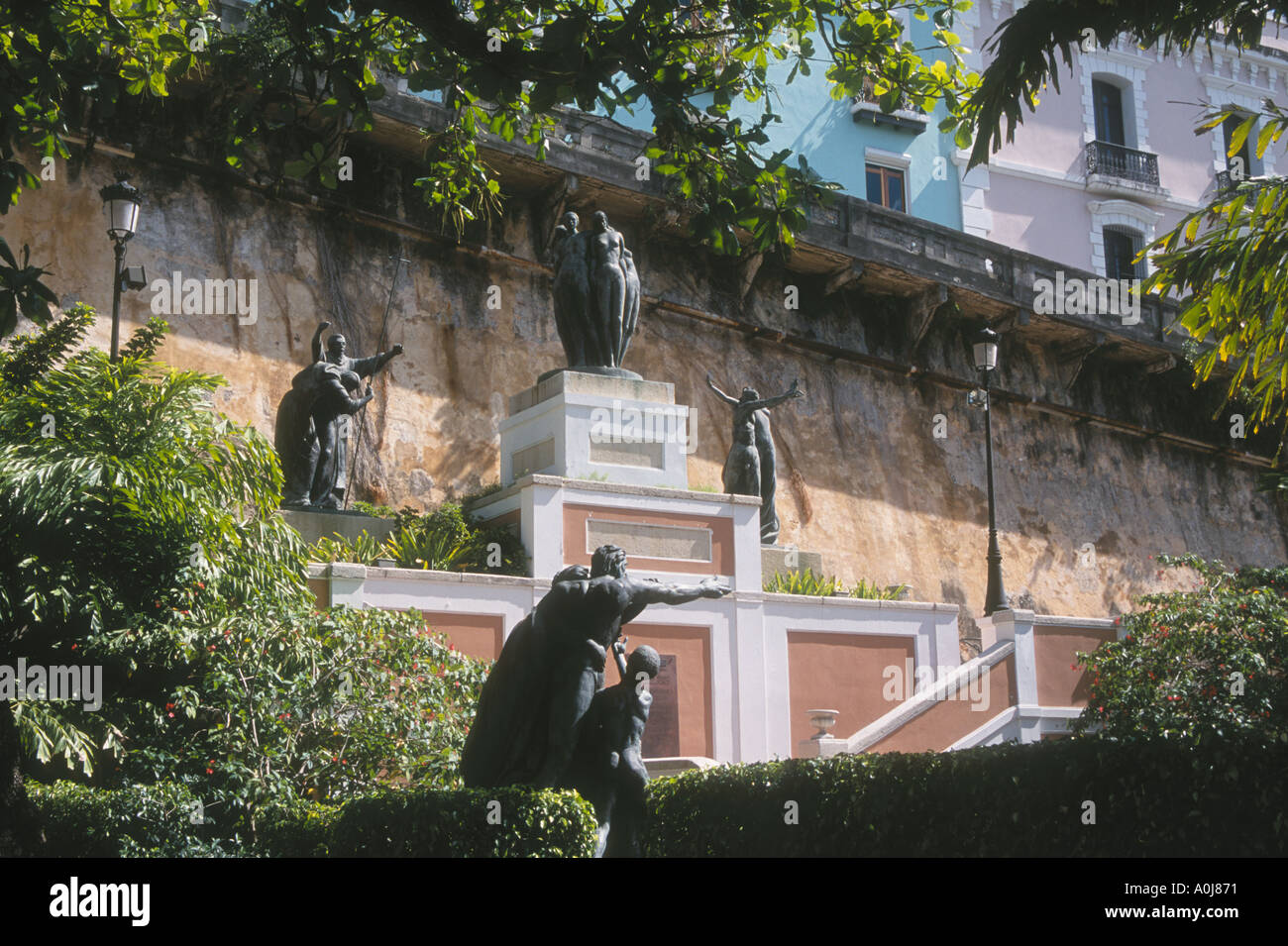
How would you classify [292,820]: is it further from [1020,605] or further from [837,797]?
[1020,605]

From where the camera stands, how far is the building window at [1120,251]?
102 feet

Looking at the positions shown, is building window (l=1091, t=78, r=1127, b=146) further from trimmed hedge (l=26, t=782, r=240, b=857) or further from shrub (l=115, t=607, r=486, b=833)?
trimmed hedge (l=26, t=782, r=240, b=857)

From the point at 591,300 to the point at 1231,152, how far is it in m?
9.15

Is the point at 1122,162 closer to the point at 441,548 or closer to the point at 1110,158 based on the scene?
the point at 1110,158

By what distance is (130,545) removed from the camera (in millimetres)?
11211

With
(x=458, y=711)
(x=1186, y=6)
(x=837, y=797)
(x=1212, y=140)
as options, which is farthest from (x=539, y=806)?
(x=1212, y=140)

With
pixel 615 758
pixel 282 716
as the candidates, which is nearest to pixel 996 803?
pixel 615 758

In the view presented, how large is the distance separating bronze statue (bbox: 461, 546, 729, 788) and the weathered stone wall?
1127 cm

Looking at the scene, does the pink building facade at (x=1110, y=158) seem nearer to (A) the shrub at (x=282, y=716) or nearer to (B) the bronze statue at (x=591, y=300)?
(B) the bronze statue at (x=591, y=300)

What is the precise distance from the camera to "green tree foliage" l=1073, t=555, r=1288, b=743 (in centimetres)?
1211

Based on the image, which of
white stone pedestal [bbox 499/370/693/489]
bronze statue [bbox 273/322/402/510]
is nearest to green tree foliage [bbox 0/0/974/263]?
bronze statue [bbox 273/322/402/510]

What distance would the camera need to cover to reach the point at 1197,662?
1321cm

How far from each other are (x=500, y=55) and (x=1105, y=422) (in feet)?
79.8

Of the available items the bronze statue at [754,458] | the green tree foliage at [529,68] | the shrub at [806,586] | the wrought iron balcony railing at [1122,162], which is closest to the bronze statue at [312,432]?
the bronze statue at [754,458]
